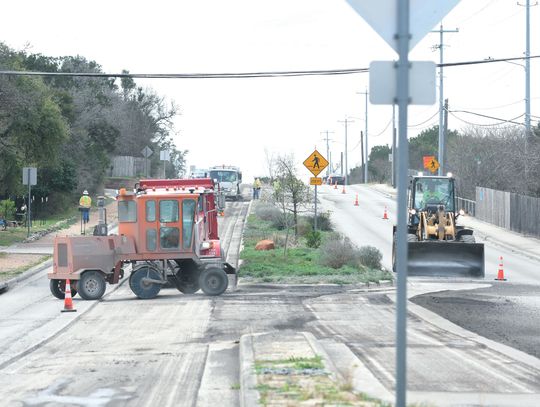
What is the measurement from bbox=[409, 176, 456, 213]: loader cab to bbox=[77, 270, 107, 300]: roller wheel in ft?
38.9

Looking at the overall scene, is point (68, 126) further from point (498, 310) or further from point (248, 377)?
point (248, 377)

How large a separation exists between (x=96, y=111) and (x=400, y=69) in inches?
2257

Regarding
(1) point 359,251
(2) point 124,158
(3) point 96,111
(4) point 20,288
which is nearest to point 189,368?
(4) point 20,288

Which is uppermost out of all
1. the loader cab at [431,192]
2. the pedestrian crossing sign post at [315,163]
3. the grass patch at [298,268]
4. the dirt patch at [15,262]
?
the pedestrian crossing sign post at [315,163]

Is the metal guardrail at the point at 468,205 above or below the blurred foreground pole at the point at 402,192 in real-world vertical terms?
below

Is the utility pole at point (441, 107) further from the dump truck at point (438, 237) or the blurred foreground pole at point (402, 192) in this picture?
the blurred foreground pole at point (402, 192)

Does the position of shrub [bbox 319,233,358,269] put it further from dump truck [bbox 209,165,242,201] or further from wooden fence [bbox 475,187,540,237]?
dump truck [bbox 209,165,242,201]

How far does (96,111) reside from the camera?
62.8 meters

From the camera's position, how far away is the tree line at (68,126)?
3909 cm

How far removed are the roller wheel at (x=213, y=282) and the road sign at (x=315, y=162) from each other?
9856 millimetres

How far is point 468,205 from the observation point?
56969 millimetres

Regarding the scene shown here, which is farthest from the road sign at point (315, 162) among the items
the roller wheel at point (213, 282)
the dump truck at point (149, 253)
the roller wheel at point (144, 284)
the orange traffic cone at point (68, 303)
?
the orange traffic cone at point (68, 303)

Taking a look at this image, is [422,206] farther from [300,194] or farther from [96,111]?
[96,111]

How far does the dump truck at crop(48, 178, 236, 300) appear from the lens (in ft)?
79.4
